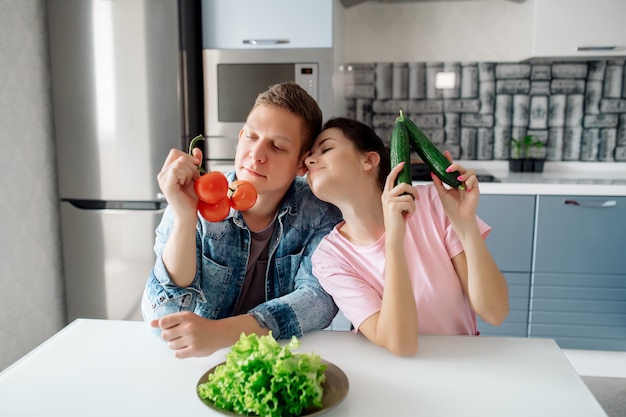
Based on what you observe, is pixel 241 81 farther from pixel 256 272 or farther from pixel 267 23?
pixel 256 272

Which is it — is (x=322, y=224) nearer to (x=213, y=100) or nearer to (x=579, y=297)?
(x=213, y=100)

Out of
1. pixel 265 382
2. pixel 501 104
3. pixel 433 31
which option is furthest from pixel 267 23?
pixel 265 382

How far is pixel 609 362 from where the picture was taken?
2.64 metres

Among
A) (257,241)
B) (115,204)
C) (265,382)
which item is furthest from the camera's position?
(115,204)

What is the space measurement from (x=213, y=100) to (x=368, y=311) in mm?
1847

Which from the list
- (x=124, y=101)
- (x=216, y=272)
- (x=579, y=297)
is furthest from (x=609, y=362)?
(x=124, y=101)

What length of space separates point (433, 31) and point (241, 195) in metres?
2.26

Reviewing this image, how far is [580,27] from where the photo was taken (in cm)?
263

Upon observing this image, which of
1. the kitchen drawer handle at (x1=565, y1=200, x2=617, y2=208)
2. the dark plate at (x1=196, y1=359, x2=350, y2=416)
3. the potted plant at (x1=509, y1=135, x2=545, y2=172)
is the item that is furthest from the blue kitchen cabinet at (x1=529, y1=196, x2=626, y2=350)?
the dark plate at (x1=196, y1=359, x2=350, y2=416)

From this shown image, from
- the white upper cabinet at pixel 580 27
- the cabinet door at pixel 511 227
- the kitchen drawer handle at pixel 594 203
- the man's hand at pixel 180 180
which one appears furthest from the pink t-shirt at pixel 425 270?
the white upper cabinet at pixel 580 27

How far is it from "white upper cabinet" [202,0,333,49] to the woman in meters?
1.39

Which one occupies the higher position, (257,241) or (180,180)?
(180,180)

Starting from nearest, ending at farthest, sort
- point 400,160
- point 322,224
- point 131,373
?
1. point 131,373
2. point 400,160
3. point 322,224

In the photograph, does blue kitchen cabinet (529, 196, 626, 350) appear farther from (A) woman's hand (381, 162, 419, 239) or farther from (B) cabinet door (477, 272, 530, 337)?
(A) woman's hand (381, 162, 419, 239)
